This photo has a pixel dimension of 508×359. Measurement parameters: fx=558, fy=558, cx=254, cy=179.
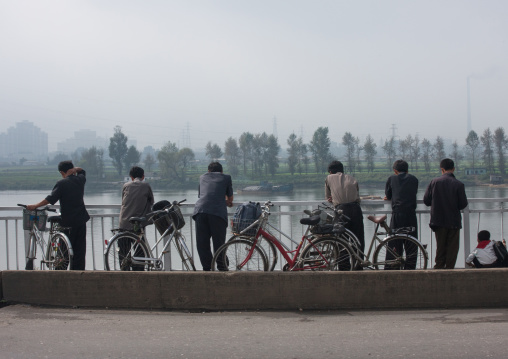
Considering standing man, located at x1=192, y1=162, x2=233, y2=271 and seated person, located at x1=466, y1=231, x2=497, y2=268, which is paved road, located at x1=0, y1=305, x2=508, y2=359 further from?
standing man, located at x1=192, y1=162, x2=233, y2=271

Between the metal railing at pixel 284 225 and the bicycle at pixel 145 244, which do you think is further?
the metal railing at pixel 284 225

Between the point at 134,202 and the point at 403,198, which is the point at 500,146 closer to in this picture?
the point at 403,198

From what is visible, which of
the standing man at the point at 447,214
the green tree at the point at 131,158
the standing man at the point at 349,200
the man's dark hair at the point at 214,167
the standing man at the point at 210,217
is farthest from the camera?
the green tree at the point at 131,158

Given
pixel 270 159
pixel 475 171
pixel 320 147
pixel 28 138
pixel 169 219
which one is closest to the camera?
pixel 169 219

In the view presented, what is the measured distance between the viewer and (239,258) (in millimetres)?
7750

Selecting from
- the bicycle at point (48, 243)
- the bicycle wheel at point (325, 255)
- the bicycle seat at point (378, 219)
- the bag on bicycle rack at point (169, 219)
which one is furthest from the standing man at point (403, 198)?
the bicycle at point (48, 243)

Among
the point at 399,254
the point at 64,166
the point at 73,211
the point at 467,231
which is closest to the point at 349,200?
the point at 399,254

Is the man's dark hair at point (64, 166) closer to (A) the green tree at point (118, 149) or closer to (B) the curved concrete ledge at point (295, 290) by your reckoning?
(B) the curved concrete ledge at point (295, 290)

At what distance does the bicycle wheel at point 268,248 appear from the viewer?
774 centimetres

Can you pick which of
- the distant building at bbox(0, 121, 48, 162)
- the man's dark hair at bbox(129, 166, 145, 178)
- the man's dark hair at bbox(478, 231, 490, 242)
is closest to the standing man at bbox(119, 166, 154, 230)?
the man's dark hair at bbox(129, 166, 145, 178)

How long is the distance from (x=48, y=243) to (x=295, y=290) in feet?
13.0

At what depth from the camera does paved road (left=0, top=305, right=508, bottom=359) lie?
5176 mm

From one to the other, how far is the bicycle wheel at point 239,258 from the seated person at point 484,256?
2823 mm

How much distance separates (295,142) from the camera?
28.5m
